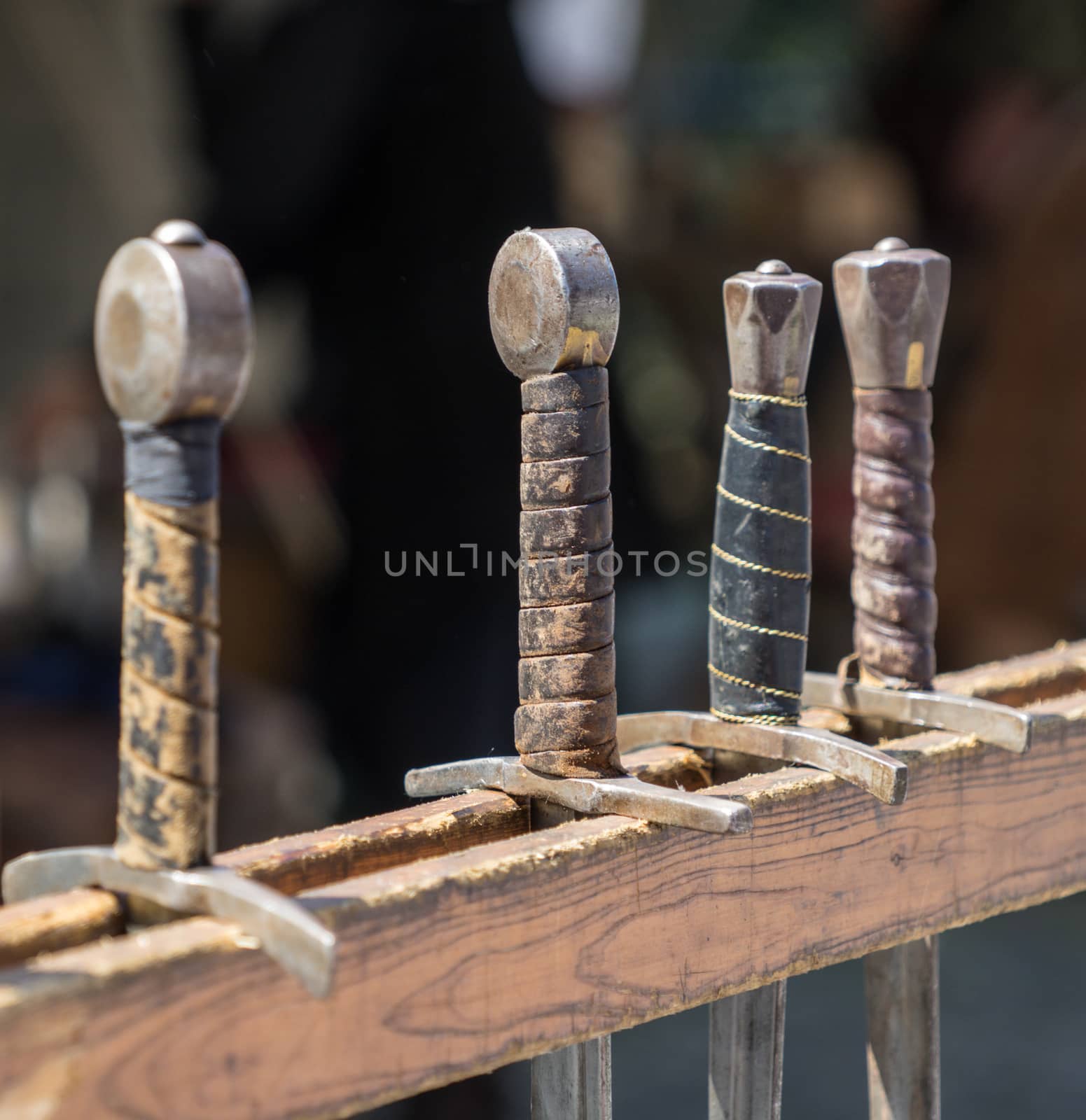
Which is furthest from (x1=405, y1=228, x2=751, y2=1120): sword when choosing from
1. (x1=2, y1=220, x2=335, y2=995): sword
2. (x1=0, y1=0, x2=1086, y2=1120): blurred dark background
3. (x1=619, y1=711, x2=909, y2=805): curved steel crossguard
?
(x1=0, y1=0, x2=1086, y2=1120): blurred dark background

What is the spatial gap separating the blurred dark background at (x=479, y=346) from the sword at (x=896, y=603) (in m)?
1.30

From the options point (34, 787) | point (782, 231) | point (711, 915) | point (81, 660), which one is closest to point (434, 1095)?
point (34, 787)

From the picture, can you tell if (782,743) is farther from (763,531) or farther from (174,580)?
(174,580)

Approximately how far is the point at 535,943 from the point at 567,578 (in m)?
0.21

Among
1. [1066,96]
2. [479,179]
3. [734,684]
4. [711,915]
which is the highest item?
[1066,96]

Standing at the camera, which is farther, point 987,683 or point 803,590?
point 987,683

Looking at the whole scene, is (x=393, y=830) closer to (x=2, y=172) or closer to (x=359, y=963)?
(x=359, y=963)

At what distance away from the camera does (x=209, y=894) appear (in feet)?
2.25

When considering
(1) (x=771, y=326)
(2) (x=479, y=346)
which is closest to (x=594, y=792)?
(1) (x=771, y=326)

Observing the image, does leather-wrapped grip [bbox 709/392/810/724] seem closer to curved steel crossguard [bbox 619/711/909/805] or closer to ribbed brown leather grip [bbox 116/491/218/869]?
curved steel crossguard [bbox 619/711/909/805]

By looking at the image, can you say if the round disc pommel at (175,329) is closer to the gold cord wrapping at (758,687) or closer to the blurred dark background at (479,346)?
the gold cord wrapping at (758,687)

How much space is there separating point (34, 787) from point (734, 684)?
6.62ft

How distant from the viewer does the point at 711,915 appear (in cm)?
87

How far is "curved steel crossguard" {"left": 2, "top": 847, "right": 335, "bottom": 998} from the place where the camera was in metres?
0.65
